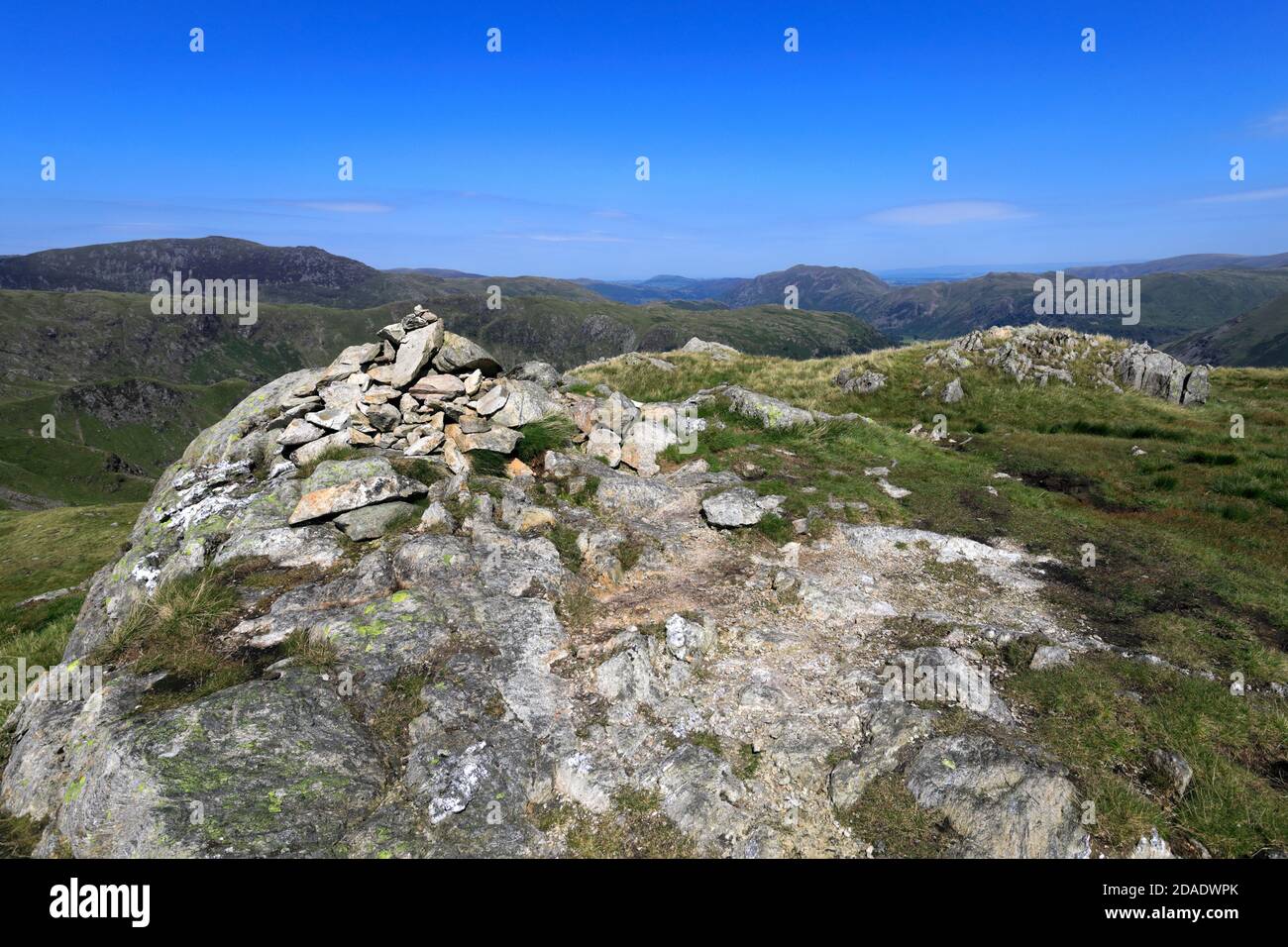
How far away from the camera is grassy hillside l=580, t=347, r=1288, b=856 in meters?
8.66

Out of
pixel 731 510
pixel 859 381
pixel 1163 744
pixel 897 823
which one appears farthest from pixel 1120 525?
pixel 859 381

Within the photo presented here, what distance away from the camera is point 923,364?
136ft

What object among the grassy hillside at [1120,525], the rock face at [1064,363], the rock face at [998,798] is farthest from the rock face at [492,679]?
the rock face at [1064,363]

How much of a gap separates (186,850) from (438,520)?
8.17m

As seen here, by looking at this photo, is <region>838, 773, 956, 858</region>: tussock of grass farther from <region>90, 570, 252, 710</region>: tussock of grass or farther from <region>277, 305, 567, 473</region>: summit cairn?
<region>277, 305, 567, 473</region>: summit cairn

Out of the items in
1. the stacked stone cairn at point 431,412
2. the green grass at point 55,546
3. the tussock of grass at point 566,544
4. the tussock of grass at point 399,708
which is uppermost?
the stacked stone cairn at point 431,412

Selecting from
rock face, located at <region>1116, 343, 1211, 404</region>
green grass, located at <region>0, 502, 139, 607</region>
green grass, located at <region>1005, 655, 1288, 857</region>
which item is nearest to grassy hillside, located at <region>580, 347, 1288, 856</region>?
green grass, located at <region>1005, 655, 1288, 857</region>

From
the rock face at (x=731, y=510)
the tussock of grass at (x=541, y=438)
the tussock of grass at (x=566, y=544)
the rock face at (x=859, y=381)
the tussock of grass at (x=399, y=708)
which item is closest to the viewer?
the tussock of grass at (x=399, y=708)

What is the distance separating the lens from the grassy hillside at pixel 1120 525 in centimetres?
866

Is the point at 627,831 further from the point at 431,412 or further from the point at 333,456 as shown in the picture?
the point at 431,412

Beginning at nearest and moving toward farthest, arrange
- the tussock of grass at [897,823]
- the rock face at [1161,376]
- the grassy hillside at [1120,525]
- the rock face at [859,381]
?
the tussock of grass at [897,823], the grassy hillside at [1120,525], the rock face at [1161,376], the rock face at [859,381]

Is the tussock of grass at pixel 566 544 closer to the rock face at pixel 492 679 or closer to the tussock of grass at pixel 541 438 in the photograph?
the rock face at pixel 492 679

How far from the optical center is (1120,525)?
18.7 metres
